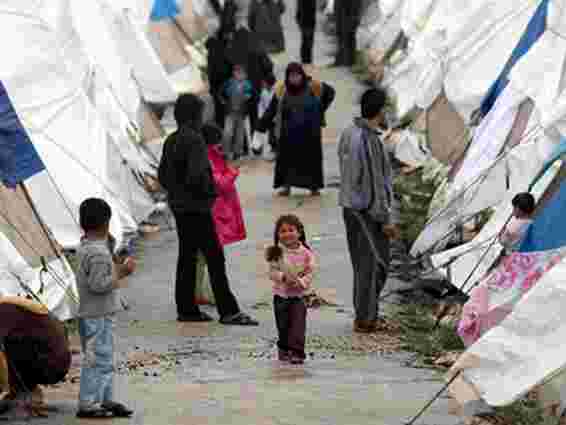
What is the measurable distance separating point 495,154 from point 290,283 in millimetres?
3814

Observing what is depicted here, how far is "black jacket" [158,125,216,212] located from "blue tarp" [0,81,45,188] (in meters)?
1.00

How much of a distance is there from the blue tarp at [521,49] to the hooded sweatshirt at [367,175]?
3084 millimetres

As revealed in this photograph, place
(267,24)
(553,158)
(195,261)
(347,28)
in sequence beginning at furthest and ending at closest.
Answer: (267,24) < (347,28) < (195,261) < (553,158)

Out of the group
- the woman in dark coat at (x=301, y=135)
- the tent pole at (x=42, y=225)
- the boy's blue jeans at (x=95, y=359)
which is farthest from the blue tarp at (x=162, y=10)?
the boy's blue jeans at (x=95, y=359)

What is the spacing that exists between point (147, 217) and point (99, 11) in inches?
109

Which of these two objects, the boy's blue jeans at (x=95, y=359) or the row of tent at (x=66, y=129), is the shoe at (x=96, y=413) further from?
the row of tent at (x=66, y=129)

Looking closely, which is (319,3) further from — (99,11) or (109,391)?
(109,391)

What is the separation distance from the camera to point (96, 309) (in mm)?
9062

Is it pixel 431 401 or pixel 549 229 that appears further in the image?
pixel 549 229

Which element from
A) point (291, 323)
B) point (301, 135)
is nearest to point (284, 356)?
point (291, 323)

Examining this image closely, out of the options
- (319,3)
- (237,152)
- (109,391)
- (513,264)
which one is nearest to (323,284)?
(513,264)

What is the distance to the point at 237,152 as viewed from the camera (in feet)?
70.8

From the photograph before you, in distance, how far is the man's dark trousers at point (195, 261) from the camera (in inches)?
473

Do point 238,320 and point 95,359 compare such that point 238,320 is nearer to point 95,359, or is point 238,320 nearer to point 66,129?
point 95,359
